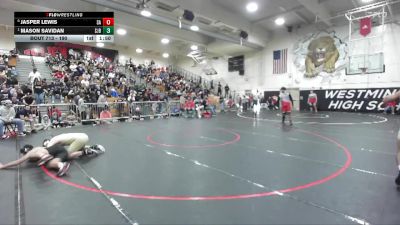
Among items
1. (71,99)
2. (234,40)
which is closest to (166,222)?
(71,99)

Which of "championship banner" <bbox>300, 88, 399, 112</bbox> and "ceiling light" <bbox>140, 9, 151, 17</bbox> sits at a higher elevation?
"ceiling light" <bbox>140, 9, 151, 17</bbox>

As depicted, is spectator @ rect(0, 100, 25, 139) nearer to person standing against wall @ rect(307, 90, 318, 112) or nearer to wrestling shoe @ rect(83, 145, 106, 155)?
wrestling shoe @ rect(83, 145, 106, 155)

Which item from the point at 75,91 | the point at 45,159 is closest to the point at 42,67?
the point at 75,91

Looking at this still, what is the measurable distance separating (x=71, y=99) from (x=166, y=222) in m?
11.8

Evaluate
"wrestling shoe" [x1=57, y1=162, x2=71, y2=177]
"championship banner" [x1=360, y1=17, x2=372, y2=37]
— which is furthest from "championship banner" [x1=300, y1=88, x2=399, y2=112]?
"wrestling shoe" [x1=57, y1=162, x2=71, y2=177]

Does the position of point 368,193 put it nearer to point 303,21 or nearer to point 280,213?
point 280,213
